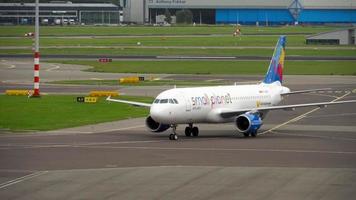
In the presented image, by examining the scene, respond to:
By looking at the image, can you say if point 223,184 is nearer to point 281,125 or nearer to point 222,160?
point 222,160

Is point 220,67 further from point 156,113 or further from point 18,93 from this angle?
point 156,113

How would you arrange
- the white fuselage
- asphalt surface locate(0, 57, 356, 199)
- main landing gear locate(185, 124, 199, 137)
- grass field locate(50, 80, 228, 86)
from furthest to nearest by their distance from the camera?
1. grass field locate(50, 80, 228, 86)
2. main landing gear locate(185, 124, 199, 137)
3. the white fuselage
4. asphalt surface locate(0, 57, 356, 199)

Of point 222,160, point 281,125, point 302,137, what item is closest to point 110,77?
point 281,125

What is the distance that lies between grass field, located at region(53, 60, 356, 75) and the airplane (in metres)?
59.5

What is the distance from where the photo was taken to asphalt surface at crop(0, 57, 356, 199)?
137 ft

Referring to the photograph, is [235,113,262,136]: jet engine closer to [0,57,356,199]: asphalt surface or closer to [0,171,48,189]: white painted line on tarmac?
[0,57,356,199]: asphalt surface

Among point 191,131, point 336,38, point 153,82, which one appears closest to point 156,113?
point 191,131

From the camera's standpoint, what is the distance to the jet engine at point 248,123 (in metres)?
63.4

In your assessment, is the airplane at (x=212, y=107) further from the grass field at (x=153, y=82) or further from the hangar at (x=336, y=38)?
the hangar at (x=336, y=38)

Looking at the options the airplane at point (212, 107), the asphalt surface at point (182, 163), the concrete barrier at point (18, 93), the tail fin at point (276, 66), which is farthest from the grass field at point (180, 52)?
the airplane at point (212, 107)

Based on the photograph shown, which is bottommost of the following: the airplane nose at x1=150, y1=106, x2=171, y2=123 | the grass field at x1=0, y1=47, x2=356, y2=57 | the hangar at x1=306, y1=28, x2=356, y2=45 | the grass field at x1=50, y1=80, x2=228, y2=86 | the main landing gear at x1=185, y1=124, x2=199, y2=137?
the main landing gear at x1=185, y1=124, x2=199, y2=137

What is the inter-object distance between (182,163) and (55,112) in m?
29.7

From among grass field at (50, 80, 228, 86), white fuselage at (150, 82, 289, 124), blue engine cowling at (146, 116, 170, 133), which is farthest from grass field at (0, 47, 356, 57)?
blue engine cowling at (146, 116, 170, 133)

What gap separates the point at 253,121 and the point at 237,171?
16040mm
